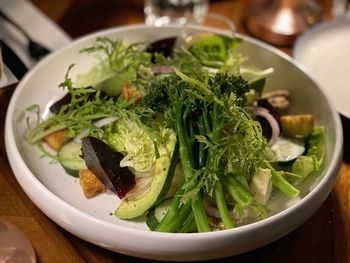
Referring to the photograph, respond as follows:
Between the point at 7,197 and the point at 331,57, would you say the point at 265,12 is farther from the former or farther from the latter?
the point at 7,197

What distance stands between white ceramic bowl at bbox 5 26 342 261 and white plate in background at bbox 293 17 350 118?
0.44 ft

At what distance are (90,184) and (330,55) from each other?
0.90 metres

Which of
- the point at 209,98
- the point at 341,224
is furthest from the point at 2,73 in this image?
the point at 341,224

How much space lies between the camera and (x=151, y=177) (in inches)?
42.0

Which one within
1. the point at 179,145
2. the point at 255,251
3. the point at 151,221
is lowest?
the point at 255,251

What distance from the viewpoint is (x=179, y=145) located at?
3.42ft

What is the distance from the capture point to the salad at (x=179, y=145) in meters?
1.00

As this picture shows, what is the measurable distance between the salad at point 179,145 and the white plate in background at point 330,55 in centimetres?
26

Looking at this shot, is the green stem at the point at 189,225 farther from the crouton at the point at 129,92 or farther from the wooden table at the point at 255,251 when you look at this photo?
the crouton at the point at 129,92

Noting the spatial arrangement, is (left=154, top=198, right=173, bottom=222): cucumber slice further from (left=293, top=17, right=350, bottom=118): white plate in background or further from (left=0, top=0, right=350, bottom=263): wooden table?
(left=293, top=17, right=350, bottom=118): white plate in background

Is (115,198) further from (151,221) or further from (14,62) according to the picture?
(14,62)

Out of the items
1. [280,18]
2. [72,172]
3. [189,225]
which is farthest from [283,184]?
[280,18]

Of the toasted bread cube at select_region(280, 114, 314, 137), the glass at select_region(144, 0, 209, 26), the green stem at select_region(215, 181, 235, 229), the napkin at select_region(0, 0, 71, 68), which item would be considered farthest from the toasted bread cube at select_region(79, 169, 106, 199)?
the glass at select_region(144, 0, 209, 26)

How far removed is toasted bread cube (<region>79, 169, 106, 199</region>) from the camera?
42.8 inches
